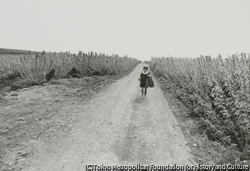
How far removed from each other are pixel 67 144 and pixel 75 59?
14539 mm

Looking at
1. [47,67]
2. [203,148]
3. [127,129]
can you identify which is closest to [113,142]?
[127,129]

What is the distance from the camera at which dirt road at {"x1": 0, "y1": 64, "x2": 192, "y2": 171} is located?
13.7 feet

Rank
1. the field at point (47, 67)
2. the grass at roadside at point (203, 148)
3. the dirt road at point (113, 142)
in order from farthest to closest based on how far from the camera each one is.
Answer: the field at point (47, 67), the grass at roadside at point (203, 148), the dirt road at point (113, 142)

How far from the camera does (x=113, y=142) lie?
508cm

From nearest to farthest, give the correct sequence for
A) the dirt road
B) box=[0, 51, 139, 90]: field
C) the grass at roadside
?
the dirt road
the grass at roadside
box=[0, 51, 139, 90]: field

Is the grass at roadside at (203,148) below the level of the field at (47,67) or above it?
below

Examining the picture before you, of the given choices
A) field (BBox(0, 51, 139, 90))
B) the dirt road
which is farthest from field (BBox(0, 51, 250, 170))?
field (BBox(0, 51, 139, 90))

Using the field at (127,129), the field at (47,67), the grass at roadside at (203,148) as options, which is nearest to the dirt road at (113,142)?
the field at (127,129)

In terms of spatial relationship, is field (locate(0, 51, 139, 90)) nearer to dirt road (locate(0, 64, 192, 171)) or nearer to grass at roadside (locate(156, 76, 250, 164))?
dirt road (locate(0, 64, 192, 171))

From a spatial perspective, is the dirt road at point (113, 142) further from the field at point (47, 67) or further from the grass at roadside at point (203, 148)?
the field at point (47, 67)

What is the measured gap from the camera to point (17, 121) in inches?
253

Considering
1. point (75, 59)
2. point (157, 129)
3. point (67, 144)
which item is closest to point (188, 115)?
point (157, 129)

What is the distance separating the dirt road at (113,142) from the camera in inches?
164

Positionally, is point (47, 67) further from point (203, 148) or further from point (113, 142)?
point (203, 148)
